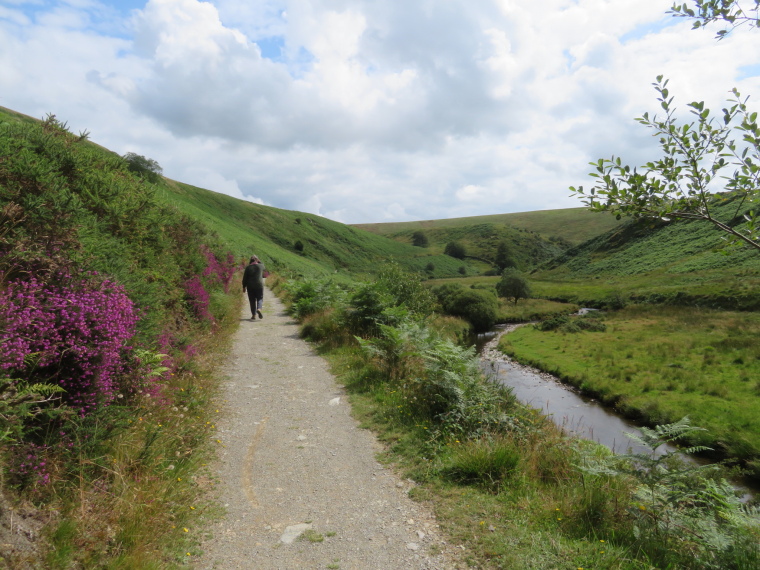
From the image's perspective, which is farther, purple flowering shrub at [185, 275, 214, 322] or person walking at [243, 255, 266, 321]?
person walking at [243, 255, 266, 321]

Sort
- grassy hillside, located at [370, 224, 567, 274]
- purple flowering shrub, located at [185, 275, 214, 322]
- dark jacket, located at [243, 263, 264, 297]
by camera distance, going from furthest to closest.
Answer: grassy hillside, located at [370, 224, 567, 274], dark jacket, located at [243, 263, 264, 297], purple flowering shrub, located at [185, 275, 214, 322]

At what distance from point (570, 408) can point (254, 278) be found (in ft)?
56.8

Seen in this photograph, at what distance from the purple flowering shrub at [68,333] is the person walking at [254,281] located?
11845mm

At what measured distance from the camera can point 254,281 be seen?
651 inches

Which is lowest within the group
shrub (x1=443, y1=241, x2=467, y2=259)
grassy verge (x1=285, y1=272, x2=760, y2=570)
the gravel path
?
the gravel path

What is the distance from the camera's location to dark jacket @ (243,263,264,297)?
53.8ft

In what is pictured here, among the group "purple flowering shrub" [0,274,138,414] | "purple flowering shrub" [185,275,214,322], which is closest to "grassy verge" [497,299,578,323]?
"purple flowering shrub" [185,275,214,322]

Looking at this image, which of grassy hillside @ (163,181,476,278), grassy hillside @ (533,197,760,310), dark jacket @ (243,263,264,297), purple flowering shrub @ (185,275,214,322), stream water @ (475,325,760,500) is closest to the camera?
purple flowering shrub @ (185,275,214,322)

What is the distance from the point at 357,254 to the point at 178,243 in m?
91.4

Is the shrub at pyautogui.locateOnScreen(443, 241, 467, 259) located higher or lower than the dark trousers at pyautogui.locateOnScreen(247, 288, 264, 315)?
higher

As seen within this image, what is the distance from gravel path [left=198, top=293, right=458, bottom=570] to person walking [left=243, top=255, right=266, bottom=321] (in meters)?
7.98

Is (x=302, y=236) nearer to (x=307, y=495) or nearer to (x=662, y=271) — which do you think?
(x=662, y=271)

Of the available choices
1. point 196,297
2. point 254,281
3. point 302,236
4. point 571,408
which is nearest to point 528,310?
point 571,408

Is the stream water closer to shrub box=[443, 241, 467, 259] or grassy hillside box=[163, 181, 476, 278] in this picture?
grassy hillside box=[163, 181, 476, 278]
